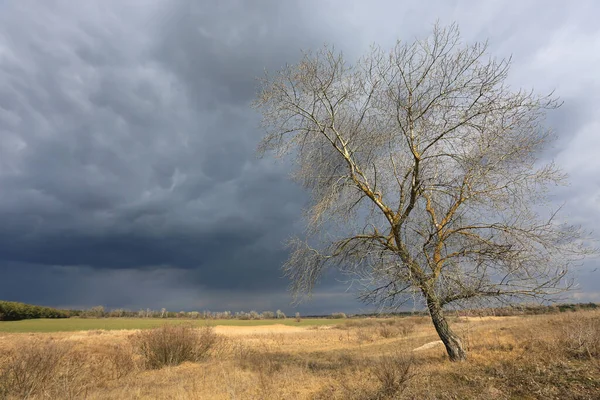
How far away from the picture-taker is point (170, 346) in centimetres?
1770

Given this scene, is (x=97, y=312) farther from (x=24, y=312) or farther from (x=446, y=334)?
(x=446, y=334)

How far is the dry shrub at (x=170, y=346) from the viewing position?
17469 mm

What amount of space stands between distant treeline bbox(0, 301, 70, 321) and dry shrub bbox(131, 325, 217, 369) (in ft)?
298

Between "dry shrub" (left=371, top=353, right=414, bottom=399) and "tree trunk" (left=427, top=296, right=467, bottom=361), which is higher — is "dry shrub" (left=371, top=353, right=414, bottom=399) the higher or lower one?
the lower one

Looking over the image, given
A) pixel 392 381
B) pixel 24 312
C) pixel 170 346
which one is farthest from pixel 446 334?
pixel 24 312

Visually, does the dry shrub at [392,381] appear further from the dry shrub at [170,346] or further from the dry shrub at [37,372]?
the dry shrub at [170,346]

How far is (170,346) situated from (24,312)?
10614cm

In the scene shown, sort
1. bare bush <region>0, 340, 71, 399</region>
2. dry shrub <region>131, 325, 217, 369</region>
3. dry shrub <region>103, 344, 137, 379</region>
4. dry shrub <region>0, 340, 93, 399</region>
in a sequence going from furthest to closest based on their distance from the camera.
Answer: dry shrub <region>131, 325, 217, 369</region>, dry shrub <region>103, 344, 137, 379</region>, bare bush <region>0, 340, 71, 399</region>, dry shrub <region>0, 340, 93, 399</region>

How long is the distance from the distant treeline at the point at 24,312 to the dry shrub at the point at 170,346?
298 feet

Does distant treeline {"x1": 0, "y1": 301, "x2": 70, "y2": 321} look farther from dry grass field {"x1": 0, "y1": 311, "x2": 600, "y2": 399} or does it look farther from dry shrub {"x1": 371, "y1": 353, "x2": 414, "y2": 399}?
dry shrub {"x1": 371, "y1": 353, "x2": 414, "y2": 399}

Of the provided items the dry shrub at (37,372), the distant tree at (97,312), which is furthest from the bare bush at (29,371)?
the distant tree at (97,312)

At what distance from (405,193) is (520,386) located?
5576 mm

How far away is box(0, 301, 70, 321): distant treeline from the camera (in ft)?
276

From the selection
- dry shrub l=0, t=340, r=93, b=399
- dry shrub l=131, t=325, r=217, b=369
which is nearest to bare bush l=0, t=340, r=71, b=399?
dry shrub l=0, t=340, r=93, b=399
